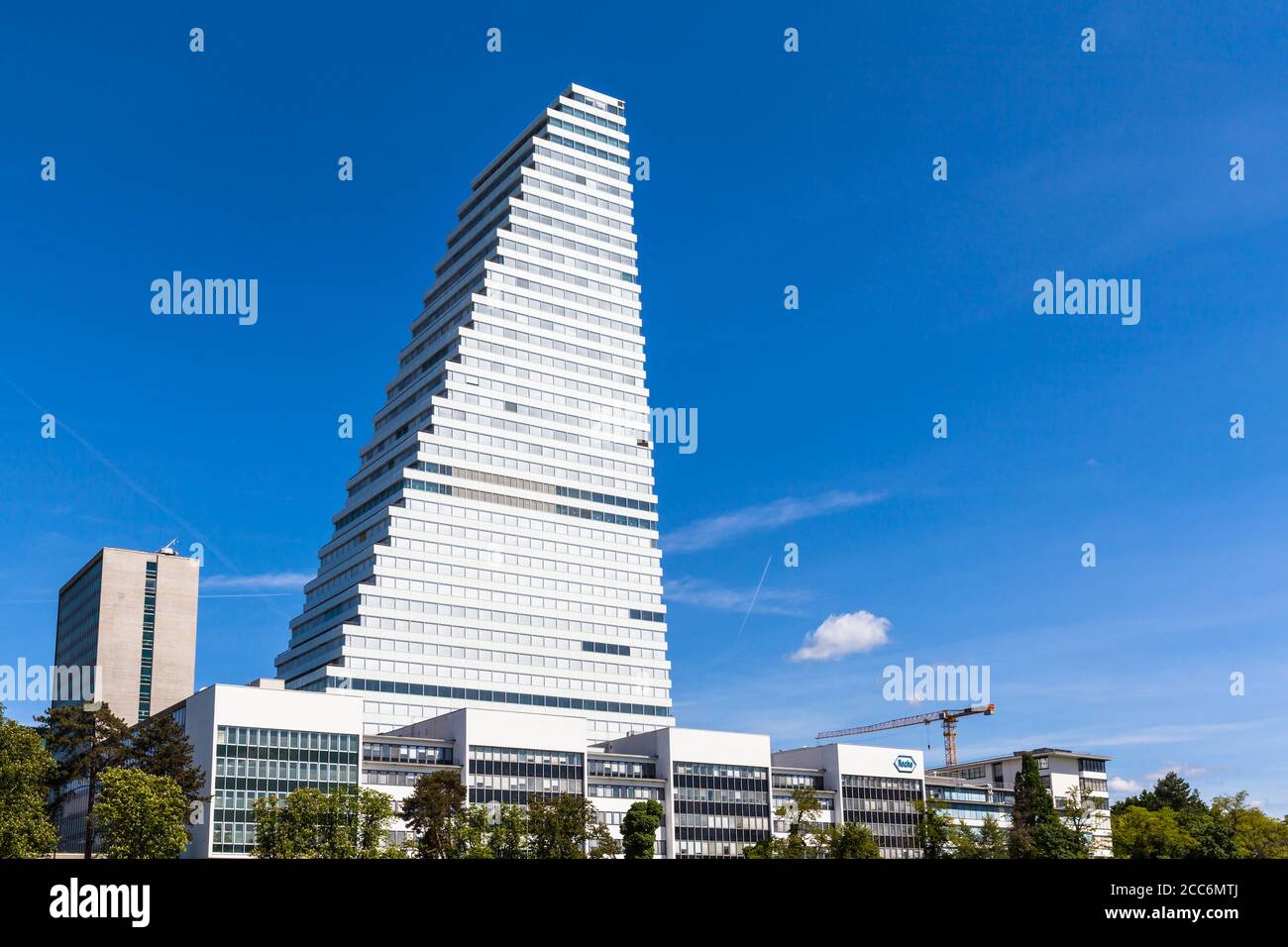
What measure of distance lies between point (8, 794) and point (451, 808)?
1545 inches

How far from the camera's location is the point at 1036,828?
486 ft

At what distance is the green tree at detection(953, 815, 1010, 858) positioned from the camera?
143m

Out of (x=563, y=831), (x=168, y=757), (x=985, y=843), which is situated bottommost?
(x=985, y=843)

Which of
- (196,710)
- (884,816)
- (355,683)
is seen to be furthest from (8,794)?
(884,816)

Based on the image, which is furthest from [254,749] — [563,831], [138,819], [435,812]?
[563,831]

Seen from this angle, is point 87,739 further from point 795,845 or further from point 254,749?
point 795,845

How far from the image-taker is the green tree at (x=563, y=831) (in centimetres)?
11794

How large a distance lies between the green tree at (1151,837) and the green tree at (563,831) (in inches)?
3306

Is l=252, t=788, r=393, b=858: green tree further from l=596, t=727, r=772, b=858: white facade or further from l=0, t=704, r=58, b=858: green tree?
l=596, t=727, r=772, b=858: white facade

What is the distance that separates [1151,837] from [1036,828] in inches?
1311

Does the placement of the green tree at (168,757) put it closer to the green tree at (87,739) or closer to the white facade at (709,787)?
the green tree at (87,739)

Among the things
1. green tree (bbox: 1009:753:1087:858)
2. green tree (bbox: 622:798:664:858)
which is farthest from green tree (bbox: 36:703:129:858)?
green tree (bbox: 1009:753:1087:858)

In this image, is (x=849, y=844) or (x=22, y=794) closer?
(x=22, y=794)
